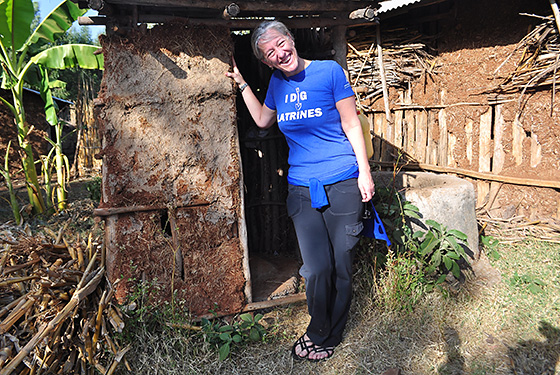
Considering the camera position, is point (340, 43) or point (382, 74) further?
point (382, 74)

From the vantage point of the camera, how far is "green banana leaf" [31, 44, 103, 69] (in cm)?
671

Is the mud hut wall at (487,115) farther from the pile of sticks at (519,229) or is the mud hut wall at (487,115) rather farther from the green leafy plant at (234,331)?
the green leafy plant at (234,331)

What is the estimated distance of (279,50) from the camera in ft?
8.51

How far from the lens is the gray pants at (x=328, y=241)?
2721 mm

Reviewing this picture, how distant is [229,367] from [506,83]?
5.20m

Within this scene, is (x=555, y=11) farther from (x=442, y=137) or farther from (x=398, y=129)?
(x=398, y=129)

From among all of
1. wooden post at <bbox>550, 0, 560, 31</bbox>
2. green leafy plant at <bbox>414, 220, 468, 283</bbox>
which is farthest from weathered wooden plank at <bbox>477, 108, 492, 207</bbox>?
green leafy plant at <bbox>414, 220, 468, 283</bbox>

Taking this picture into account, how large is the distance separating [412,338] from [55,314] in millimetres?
2776

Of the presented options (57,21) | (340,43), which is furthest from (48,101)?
(340,43)

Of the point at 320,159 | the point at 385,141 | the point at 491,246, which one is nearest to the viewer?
the point at 320,159

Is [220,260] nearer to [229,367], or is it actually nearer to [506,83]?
[229,367]

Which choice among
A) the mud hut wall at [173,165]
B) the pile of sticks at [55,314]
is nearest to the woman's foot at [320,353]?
the mud hut wall at [173,165]

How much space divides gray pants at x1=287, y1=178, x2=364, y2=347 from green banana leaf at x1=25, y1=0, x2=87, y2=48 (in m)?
5.97

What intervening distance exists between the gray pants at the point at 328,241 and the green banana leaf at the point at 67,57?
18.9 feet
